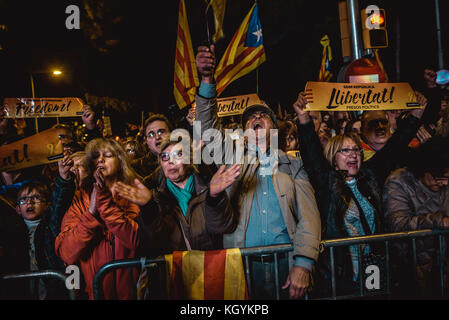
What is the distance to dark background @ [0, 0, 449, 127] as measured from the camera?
10969 millimetres

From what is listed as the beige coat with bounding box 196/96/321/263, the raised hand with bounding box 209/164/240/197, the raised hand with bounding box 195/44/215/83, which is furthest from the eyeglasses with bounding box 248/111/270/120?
the raised hand with bounding box 209/164/240/197

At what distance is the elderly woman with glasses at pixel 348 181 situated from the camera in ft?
10.9

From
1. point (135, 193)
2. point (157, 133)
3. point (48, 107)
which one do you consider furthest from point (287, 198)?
point (48, 107)

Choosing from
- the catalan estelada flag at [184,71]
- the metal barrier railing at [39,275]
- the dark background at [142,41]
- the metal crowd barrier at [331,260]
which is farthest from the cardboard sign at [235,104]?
the dark background at [142,41]

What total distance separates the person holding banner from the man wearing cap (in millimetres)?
946

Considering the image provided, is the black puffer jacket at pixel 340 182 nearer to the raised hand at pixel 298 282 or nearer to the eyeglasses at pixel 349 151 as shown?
the eyeglasses at pixel 349 151

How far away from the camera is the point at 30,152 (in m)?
3.78

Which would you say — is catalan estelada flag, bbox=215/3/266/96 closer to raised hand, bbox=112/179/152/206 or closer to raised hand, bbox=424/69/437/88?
raised hand, bbox=424/69/437/88

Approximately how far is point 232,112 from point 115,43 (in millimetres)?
10210

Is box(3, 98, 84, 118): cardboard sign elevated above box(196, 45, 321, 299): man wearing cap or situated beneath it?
elevated above

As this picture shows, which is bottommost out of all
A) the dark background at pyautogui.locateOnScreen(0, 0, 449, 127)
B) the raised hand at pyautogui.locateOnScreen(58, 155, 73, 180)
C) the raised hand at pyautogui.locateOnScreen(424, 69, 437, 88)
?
the raised hand at pyautogui.locateOnScreen(58, 155, 73, 180)

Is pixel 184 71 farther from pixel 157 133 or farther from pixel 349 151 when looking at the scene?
pixel 349 151

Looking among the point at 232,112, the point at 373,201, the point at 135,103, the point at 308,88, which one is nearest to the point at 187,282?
the point at 373,201

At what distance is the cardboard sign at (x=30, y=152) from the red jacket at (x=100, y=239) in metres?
0.75
